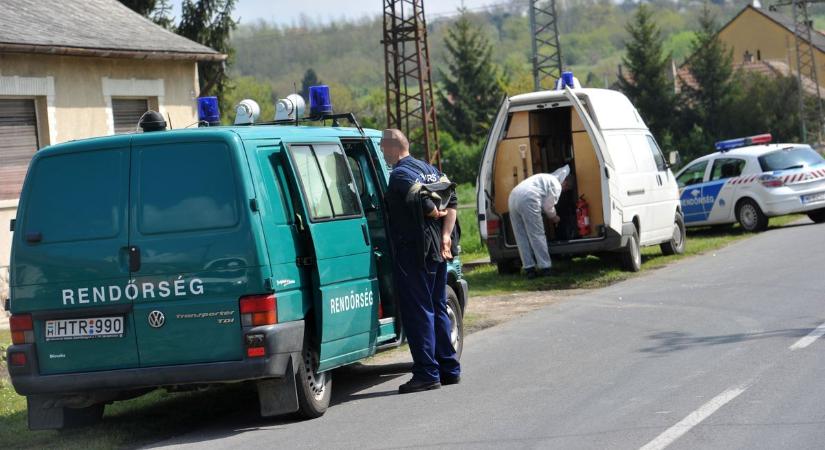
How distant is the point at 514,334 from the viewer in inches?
469

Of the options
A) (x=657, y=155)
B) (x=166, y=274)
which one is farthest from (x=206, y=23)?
(x=166, y=274)

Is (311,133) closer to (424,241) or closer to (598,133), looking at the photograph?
(424,241)

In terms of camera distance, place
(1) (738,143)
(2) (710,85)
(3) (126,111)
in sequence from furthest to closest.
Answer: (2) (710,85) → (1) (738,143) → (3) (126,111)

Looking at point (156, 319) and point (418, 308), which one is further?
point (418, 308)

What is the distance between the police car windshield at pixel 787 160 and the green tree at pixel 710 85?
166 ft

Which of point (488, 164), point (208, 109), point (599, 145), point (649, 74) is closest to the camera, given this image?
point (208, 109)

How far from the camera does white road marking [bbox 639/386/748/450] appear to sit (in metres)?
6.65

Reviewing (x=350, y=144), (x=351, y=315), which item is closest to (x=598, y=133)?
(x=350, y=144)

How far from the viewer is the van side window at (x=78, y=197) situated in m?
7.85

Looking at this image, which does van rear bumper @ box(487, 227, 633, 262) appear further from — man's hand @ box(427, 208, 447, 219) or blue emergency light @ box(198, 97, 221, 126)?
blue emergency light @ box(198, 97, 221, 126)

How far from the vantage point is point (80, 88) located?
1806 centimetres

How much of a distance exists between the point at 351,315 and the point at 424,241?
0.81 metres

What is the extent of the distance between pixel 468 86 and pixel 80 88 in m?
65.4

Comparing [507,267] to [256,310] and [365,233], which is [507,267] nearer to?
[365,233]
